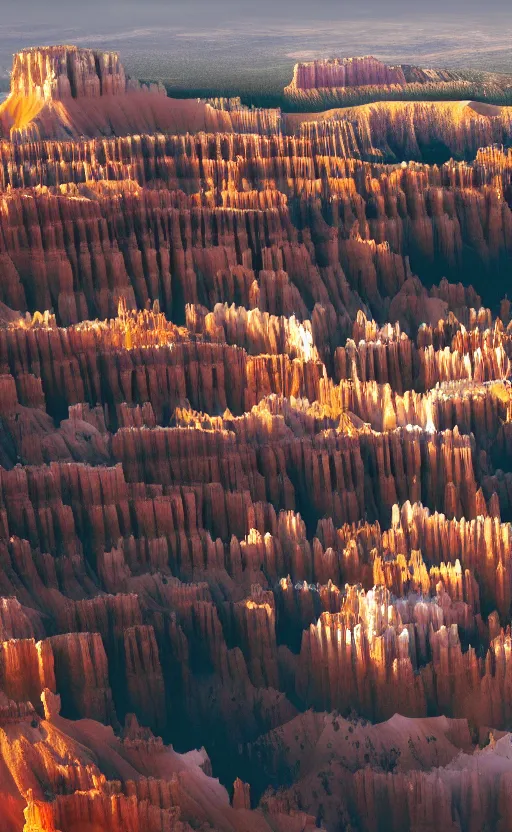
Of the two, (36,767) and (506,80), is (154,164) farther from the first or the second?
(36,767)

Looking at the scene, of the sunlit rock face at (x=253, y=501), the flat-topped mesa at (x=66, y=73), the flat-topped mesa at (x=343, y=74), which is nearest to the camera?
the sunlit rock face at (x=253, y=501)

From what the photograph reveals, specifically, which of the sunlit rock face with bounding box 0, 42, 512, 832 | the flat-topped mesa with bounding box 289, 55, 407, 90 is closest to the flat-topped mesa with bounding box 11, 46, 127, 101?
the sunlit rock face with bounding box 0, 42, 512, 832

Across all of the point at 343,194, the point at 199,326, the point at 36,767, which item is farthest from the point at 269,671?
the point at 343,194

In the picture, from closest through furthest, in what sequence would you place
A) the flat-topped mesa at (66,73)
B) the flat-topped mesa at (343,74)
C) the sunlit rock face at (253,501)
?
the sunlit rock face at (253,501), the flat-topped mesa at (66,73), the flat-topped mesa at (343,74)

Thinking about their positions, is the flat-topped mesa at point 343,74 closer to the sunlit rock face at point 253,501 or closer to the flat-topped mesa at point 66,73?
the flat-topped mesa at point 66,73

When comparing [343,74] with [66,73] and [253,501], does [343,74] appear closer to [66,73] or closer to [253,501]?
[66,73]

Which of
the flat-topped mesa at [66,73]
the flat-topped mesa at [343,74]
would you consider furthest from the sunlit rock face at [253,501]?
the flat-topped mesa at [343,74]

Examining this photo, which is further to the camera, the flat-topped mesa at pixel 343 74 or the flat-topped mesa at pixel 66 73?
the flat-topped mesa at pixel 343 74
